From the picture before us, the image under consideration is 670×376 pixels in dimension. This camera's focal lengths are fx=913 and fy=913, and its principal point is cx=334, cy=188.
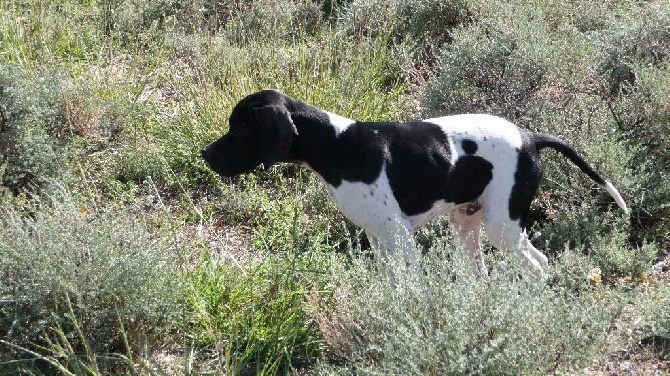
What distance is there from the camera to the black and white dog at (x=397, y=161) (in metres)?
5.02

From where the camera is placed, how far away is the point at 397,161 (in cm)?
509

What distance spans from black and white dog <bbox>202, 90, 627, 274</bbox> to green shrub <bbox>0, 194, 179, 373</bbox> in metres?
0.81

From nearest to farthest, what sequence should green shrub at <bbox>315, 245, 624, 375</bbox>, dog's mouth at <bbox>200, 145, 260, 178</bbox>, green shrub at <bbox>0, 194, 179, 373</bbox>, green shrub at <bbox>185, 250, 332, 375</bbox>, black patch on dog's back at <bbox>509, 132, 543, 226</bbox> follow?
green shrub at <bbox>315, 245, 624, 375</bbox> → green shrub at <bbox>0, 194, 179, 373</bbox> → green shrub at <bbox>185, 250, 332, 375</bbox> → black patch on dog's back at <bbox>509, 132, 543, 226</bbox> → dog's mouth at <bbox>200, 145, 260, 178</bbox>

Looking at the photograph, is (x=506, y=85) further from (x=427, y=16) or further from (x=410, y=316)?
(x=410, y=316)

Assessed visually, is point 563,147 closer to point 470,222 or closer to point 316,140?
point 470,222

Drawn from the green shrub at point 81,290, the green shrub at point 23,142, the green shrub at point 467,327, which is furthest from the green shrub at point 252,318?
the green shrub at point 23,142

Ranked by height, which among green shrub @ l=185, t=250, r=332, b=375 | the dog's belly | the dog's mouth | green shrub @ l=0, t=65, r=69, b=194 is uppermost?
the dog's mouth

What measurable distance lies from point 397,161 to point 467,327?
1.28 m

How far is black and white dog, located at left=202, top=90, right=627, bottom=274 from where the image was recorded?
16.5ft

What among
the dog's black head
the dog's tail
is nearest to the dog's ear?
the dog's black head

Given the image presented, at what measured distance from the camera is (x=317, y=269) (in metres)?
5.69

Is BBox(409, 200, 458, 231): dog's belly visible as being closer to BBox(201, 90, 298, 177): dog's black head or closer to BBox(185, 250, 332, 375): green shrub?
BBox(185, 250, 332, 375): green shrub

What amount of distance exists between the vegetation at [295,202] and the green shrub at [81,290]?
1 centimetres

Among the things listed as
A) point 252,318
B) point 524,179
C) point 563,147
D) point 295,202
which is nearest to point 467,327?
point 524,179
